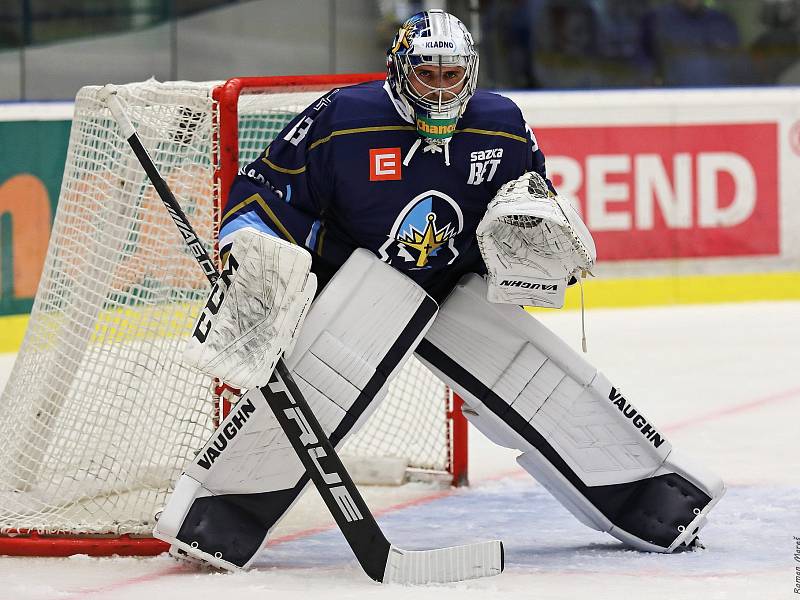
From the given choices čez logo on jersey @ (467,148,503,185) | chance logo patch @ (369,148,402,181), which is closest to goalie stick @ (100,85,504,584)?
chance logo patch @ (369,148,402,181)

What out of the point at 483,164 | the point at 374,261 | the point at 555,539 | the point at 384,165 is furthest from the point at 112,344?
the point at 555,539

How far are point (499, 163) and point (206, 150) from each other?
0.80 metres

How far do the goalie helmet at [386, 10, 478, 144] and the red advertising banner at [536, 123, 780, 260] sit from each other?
3.79 m

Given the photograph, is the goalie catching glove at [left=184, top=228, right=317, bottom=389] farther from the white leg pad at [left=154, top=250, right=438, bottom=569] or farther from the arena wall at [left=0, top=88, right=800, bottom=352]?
the arena wall at [left=0, top=88, right=800, bottom=352]

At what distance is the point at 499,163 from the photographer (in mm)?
2758

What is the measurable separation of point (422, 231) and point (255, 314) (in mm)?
355

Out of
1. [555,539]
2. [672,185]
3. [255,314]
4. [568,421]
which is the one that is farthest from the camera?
[672,185]

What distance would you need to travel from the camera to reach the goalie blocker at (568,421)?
2.86 metres

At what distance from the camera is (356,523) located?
2.67 m

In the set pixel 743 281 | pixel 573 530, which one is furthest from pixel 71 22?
pixel 573 530

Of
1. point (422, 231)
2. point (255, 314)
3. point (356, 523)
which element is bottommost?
point (356, 523)

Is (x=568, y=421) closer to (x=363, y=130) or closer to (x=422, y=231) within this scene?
(x=422, y=231)

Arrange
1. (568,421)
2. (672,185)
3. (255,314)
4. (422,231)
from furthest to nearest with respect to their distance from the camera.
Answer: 1. (672,185)
2. (568,421)
3. (422,231)
4. (255,314)

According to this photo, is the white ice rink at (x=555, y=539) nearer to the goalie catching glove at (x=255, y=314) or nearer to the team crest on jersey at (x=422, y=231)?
the goalie catching glove at (x=255, y=314)
